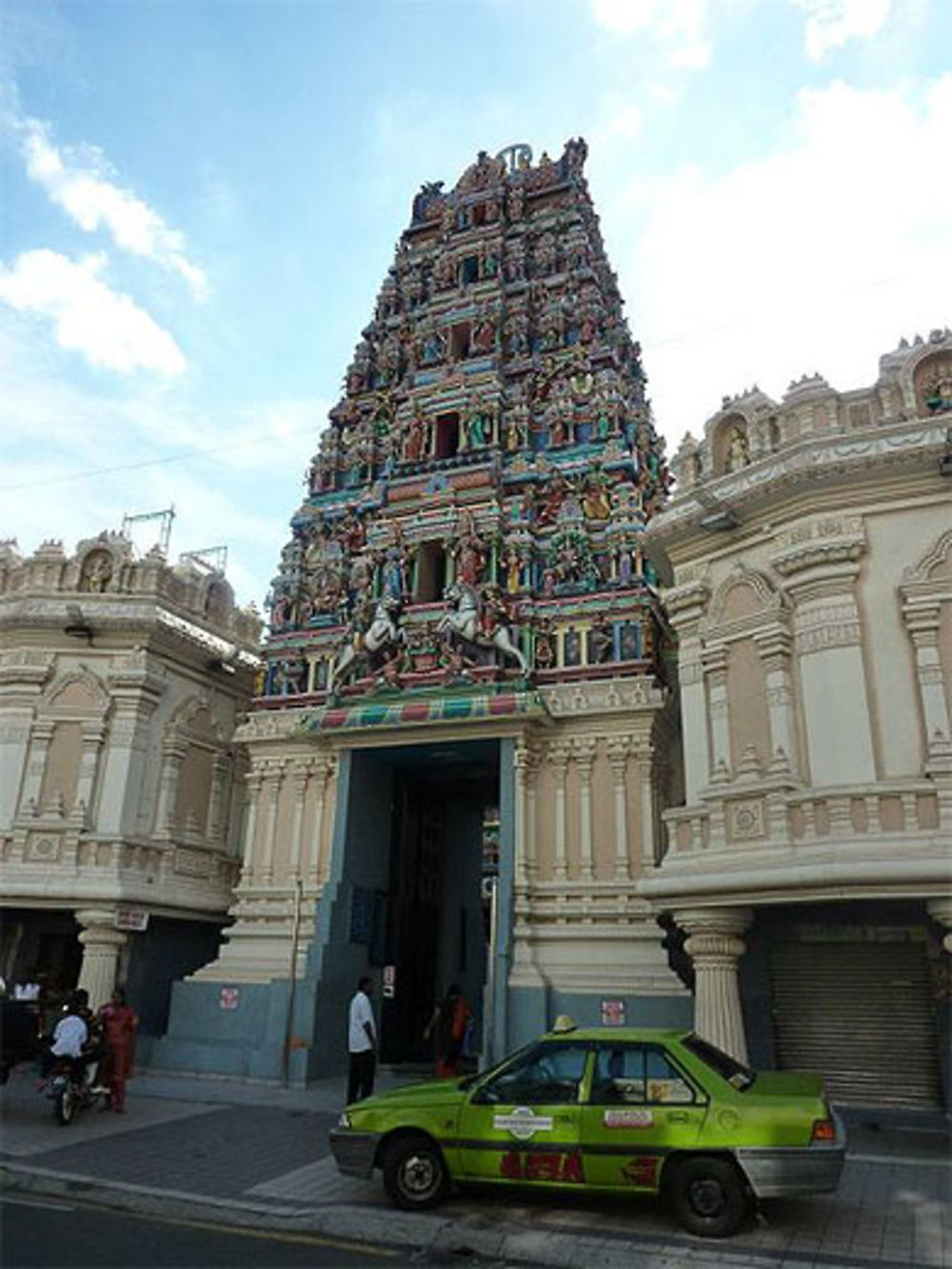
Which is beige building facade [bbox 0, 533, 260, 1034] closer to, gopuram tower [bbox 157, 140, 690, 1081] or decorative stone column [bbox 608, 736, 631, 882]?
gopuram tower [bbox 157, 140, 690, 1081]

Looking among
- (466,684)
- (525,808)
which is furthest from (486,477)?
(525,808)

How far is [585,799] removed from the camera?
1802 cm

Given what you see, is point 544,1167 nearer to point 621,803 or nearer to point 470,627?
point 621,803

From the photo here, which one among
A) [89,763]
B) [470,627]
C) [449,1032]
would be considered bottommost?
[449,1032]

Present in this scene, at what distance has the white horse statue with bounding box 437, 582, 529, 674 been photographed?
63.6ft

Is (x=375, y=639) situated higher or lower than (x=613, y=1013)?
higher

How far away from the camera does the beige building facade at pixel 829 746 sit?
12539mm

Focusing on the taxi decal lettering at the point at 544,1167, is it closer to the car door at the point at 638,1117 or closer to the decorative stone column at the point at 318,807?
the car door at the point at 638,1117

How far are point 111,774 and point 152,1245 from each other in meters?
14.0

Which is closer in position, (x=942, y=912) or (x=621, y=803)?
(x=942, y=912)

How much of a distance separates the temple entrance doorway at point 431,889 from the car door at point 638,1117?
11074 millimetres

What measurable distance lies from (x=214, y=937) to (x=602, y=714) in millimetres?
11438

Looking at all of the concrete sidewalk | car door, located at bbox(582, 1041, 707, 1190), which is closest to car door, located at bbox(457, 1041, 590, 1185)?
car door, located at bbox(582, 1041, 707, 1190)

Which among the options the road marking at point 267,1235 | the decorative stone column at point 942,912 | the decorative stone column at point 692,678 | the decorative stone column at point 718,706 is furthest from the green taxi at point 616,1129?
the decorative stone column at point 692,678
